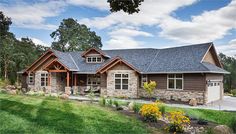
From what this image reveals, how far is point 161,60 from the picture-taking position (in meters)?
26.7

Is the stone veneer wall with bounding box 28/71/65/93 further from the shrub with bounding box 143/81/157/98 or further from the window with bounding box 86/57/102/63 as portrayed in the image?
the shrub with bounding box 143/81/157/98

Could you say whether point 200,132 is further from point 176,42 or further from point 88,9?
point 176,42

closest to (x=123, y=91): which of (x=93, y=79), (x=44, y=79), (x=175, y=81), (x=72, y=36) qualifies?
(x=93, y=79)

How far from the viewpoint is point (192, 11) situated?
63.3 ft

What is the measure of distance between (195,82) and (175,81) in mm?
1872

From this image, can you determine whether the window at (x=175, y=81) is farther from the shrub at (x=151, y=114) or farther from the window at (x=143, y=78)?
the shrub at (x=151, y=114)

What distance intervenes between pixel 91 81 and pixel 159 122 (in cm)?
1877

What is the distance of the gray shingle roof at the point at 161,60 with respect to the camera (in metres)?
23.5

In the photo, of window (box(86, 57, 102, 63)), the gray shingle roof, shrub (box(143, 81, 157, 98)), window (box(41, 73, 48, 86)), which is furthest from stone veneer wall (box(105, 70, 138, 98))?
window (box(41, 73, 48, 86))

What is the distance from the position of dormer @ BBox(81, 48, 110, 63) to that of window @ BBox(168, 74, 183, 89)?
915cm

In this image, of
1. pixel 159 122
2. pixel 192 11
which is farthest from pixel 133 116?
pixel 192 11

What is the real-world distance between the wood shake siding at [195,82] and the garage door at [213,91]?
1520 millimetres

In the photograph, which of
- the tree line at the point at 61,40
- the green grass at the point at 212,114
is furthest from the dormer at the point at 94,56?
the tree line at the point at 61,40

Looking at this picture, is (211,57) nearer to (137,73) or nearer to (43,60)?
(137,73)
